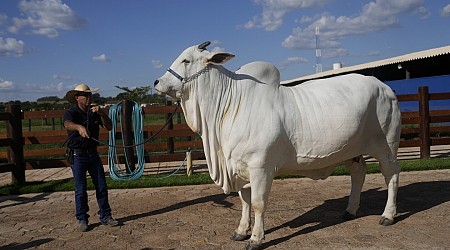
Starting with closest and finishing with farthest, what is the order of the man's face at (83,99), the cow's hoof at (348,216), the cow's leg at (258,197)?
the cow's leg at (258,197)
the cow's hoof at (348,216)
the man's face at (83,99)

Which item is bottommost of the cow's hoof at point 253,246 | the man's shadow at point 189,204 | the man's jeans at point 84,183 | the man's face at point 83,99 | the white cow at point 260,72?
the cow's hoof at point 253,246

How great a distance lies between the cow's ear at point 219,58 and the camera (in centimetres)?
435

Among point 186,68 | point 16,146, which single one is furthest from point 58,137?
point 186,68

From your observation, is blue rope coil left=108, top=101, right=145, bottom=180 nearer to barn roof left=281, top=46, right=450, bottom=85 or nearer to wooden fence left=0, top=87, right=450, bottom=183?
wooden fence left=0, top=87, right=450, bottom=183

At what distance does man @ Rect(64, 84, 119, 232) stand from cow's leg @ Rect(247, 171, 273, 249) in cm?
201

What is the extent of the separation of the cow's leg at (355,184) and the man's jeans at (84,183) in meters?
3.08

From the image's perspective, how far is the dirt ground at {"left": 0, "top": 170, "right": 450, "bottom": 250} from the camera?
4.59 m

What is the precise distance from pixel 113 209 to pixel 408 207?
4.18 meters

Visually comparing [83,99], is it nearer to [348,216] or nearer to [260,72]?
[260,72]

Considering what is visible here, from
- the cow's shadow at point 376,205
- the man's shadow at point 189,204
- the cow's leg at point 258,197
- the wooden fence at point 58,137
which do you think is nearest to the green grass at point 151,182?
the wooden fence at point 58,137

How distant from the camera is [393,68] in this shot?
23.3 meters

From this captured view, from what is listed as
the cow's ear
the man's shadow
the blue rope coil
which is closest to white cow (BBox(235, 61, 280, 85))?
the cow's ear

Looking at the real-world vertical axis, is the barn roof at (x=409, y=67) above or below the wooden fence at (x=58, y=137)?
above

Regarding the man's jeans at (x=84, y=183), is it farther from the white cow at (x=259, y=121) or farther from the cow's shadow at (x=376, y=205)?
the cow's shadow at (x=376, y=205)
